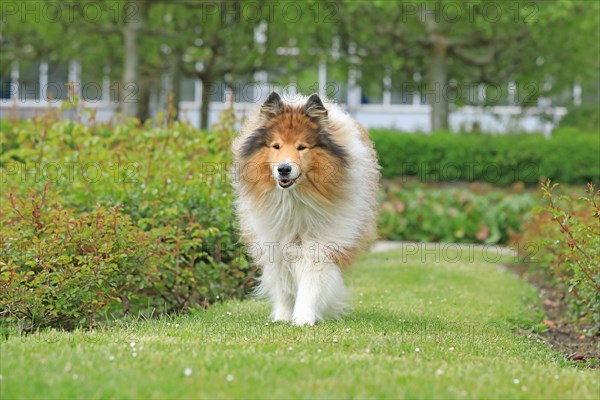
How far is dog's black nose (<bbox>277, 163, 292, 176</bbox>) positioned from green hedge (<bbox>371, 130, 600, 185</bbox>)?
44.7 ft

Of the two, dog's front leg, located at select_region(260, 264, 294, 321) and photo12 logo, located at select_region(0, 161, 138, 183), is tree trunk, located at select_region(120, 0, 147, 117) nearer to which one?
photo12 logo, located at select_region(0, 161, 138, 183)

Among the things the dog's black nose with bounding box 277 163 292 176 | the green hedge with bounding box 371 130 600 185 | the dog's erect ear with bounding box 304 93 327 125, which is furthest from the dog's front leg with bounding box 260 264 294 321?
the green hedge with bounding box 371 130 600 185

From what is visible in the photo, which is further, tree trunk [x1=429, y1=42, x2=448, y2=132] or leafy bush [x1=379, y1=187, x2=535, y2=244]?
tree trunk [x1=429, y1=42, x2=448, y2=132]

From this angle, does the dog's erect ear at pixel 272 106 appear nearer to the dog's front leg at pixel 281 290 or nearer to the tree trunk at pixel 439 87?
the dog's front leg at pixel 281 290

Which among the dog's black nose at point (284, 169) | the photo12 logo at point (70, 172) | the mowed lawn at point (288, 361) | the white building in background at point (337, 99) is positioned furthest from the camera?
the white building in background at point (337, 99)

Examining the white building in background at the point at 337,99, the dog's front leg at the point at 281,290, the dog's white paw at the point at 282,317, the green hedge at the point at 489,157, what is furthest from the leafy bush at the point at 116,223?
the white building in background at the point at 337,99

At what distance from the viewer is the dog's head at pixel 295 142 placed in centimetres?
749

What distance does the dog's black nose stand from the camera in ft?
24.1

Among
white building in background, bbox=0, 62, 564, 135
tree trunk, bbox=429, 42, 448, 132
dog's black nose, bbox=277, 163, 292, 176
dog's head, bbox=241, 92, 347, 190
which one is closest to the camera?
dog's black nose, bbox=277, 163, 292, 176

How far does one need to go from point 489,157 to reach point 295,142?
13.9m

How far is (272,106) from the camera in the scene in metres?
7.62

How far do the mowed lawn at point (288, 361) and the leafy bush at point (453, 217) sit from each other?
9.12 metres

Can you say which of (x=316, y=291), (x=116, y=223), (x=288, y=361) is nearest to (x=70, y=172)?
→ (x=116, y=223)

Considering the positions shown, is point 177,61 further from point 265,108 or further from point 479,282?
point 265,108
